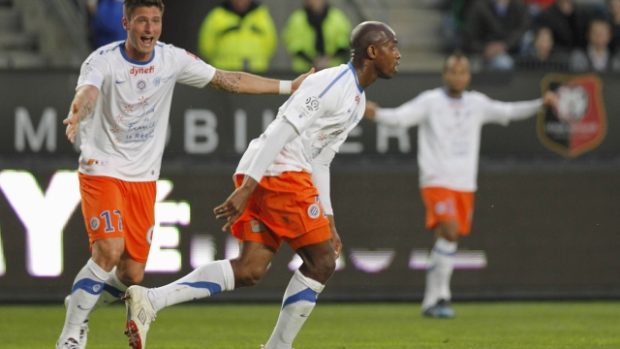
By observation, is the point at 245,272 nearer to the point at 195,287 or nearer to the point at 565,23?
the point at 195,287

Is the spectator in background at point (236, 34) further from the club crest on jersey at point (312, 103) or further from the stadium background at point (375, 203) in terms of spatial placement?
the club crest on jersey at point (312, 103)

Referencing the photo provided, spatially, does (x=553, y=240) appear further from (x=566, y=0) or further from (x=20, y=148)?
(x=20, y=148)

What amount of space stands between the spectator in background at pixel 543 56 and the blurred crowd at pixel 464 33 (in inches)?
0.4

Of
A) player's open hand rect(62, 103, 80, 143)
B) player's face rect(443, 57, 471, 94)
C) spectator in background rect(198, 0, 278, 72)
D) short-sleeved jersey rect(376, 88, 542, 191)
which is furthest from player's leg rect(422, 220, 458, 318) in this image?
player's open hand rect(62, 103, 80, 143)

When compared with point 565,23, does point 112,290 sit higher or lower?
lower

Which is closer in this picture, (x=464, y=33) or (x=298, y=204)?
(x=298, y=204)

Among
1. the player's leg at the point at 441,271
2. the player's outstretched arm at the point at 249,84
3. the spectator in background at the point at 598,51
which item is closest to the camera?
the player's outstretched arm at the point at 249,84

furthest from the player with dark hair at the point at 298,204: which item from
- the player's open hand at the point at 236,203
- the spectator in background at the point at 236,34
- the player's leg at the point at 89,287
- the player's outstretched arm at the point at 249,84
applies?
the spectator in background at the point at 236,34

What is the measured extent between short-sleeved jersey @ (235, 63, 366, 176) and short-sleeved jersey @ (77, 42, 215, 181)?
856mm

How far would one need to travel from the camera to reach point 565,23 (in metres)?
19.0

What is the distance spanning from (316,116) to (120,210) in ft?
4.98

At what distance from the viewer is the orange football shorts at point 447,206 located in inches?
578

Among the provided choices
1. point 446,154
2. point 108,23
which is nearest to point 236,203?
point 446,154

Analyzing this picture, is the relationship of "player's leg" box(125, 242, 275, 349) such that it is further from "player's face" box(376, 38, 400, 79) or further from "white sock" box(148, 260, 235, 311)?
"player's face" box(376, 38, 400, 79)
